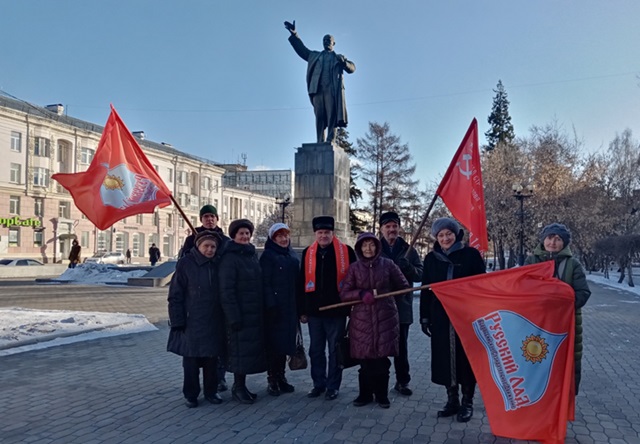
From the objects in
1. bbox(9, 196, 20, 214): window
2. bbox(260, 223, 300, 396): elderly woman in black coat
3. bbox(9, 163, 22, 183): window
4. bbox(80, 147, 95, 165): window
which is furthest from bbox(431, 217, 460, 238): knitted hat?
bbox(80, 147, 95, 165): window

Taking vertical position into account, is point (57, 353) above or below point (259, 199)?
below

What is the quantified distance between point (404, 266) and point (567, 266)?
169 centimetres

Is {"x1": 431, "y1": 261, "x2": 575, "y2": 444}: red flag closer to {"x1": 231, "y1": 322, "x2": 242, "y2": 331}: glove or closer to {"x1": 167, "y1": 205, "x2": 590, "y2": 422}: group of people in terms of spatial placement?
{"x1": 167, "y1": 205, "x2": 590, "y2": 422}: group of people

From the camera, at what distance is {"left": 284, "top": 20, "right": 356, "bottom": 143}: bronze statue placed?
49.2ft

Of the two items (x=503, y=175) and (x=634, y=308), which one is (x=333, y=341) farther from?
(x=503, y=175)

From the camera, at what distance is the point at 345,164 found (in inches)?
631

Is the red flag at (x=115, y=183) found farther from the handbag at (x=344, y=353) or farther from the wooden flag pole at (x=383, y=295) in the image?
the handbag at (x=344, y=353)

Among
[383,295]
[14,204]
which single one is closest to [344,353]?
[383,295]

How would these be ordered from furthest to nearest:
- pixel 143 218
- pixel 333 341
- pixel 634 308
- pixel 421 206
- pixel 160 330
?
pixel 143 218 → pixel 421 206 → pixel 634 308 → pixel 160 330 → pixel 333 341

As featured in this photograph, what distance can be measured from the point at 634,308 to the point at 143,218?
2145 inches

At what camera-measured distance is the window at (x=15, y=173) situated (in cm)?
4553

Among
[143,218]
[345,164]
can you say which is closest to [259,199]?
[143,218]

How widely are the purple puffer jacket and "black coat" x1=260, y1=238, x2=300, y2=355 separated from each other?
0.64 meters

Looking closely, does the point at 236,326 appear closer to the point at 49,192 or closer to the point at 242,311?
the point at 242,311
